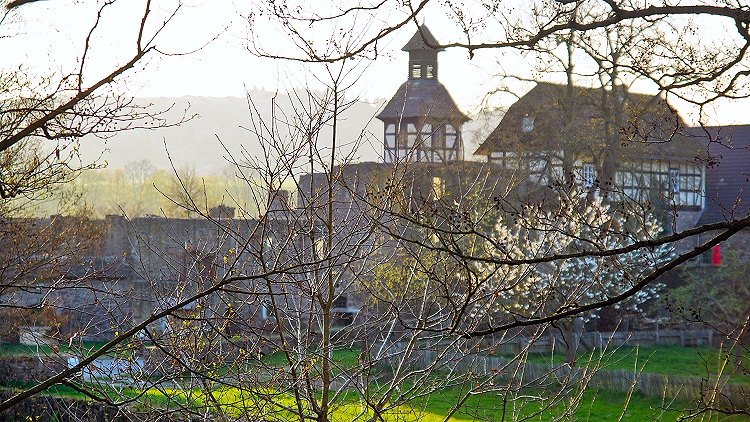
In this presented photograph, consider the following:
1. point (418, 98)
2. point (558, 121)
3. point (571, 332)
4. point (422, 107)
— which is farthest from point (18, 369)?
point (418, 98)

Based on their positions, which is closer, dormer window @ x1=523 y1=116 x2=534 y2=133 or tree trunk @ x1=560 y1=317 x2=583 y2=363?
tree trunk @ x1=560 y1=317 x2=583 y2=363

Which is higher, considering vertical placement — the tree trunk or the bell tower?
the bell tower

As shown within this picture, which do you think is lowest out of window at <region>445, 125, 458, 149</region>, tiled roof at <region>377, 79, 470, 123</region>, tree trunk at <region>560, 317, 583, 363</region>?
tree trunk at <region>560, 317, 583, 363</region>

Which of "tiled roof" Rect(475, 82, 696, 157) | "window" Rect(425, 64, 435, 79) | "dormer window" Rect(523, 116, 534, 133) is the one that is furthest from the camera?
"window" Rect(425, 64, 435, 79)

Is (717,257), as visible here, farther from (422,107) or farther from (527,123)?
(422,107)

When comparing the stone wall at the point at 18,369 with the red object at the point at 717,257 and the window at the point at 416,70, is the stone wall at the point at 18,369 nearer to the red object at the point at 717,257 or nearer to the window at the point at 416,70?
the red object at the point at 717,257

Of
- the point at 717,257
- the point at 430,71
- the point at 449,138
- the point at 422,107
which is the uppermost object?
the point at 430,71

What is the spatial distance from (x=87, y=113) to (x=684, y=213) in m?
25.7

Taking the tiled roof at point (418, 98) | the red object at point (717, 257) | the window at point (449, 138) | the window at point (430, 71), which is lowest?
the red object at point (717, 257)

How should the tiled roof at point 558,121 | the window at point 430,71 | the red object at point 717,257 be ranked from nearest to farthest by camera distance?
the tiled roof at point 558,121 → the red object at point 717,257 → the window at point 430,71

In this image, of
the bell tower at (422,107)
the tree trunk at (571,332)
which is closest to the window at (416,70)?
the bell tower at (422,107)

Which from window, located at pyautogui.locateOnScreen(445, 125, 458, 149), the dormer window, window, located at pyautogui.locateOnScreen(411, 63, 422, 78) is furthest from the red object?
window, located at pyautogui.locateOnScreen(411, 63, 422, 78)

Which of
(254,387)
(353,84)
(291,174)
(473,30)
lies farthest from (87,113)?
(473,30)

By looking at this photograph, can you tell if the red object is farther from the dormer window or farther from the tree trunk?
the dormer window
